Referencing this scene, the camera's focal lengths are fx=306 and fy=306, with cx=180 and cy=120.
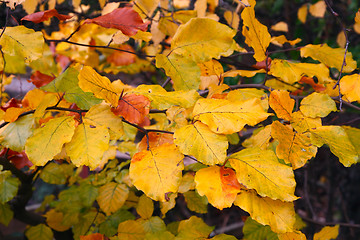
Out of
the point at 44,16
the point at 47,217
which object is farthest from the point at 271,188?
the point at 47,217

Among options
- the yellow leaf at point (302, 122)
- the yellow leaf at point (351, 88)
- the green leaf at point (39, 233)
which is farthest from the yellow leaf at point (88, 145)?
the green leaf at point (39, 233)

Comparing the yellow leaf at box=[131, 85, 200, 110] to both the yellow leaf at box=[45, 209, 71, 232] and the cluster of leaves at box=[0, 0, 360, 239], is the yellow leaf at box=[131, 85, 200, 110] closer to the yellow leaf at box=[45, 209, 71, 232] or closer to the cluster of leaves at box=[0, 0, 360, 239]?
the cluster of leaves at box=[0, 0, 360, 239]

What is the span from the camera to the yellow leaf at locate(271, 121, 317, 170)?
527 millimetres

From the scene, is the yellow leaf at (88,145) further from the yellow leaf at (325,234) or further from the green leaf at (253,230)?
the yellow leaf at (325,234)

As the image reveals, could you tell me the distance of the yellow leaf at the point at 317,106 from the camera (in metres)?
0.58

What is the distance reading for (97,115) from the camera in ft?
1.77

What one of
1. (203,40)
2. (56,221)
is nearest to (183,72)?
(203,40)

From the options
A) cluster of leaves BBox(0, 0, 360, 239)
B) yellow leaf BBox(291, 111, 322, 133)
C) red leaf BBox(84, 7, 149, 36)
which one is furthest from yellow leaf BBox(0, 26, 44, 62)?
yellow leaf BBox(291, 111, 322, 133)

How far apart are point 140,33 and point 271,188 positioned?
1.49 feet

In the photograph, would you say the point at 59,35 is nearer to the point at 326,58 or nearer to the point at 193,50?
the point at 193,50

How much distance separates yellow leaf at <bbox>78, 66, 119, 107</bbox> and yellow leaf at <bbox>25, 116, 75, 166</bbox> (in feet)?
0.25

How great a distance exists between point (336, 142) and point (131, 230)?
482 millimetres

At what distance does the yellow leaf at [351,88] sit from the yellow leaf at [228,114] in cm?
24

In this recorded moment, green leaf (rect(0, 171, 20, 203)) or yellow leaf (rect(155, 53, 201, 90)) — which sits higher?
yellow leaf (rect(155, 53, 201, 90))
